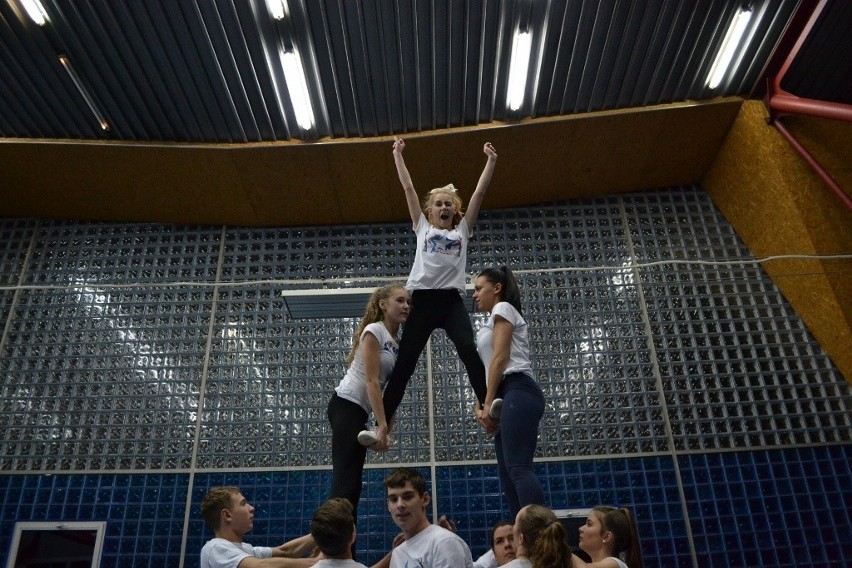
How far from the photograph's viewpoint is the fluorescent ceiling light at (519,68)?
5254 millimetres

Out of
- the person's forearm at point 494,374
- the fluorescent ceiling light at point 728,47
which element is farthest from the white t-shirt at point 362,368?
the fluorescent ceiling light at point 728,47

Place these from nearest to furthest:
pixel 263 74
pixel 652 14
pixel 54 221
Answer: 1. pixel 652 14
2. pixel 263 74
3. pixel 54 221

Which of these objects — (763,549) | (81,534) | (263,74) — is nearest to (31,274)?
(81,534)

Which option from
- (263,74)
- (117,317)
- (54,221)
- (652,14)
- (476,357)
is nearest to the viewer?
(476,357)

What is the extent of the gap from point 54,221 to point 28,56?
2.14m

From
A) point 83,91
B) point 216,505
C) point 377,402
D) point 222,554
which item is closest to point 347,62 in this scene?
point 83,91

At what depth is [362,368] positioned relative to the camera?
10.5 ft

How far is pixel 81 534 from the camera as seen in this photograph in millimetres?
5383

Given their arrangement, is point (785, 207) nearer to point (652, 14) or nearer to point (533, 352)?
point (652, 14)

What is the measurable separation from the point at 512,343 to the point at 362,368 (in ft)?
2.37

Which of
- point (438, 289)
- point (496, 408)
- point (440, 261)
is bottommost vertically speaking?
point (496, 408)

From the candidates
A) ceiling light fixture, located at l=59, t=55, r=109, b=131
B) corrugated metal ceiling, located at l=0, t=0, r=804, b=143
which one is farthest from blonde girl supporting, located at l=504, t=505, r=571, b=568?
ceiling light fixture, located at l=59, t=55, r=109, b=131

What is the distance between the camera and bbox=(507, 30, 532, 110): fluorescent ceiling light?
5.25 meters

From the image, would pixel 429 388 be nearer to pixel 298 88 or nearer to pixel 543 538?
pixel 298 88
